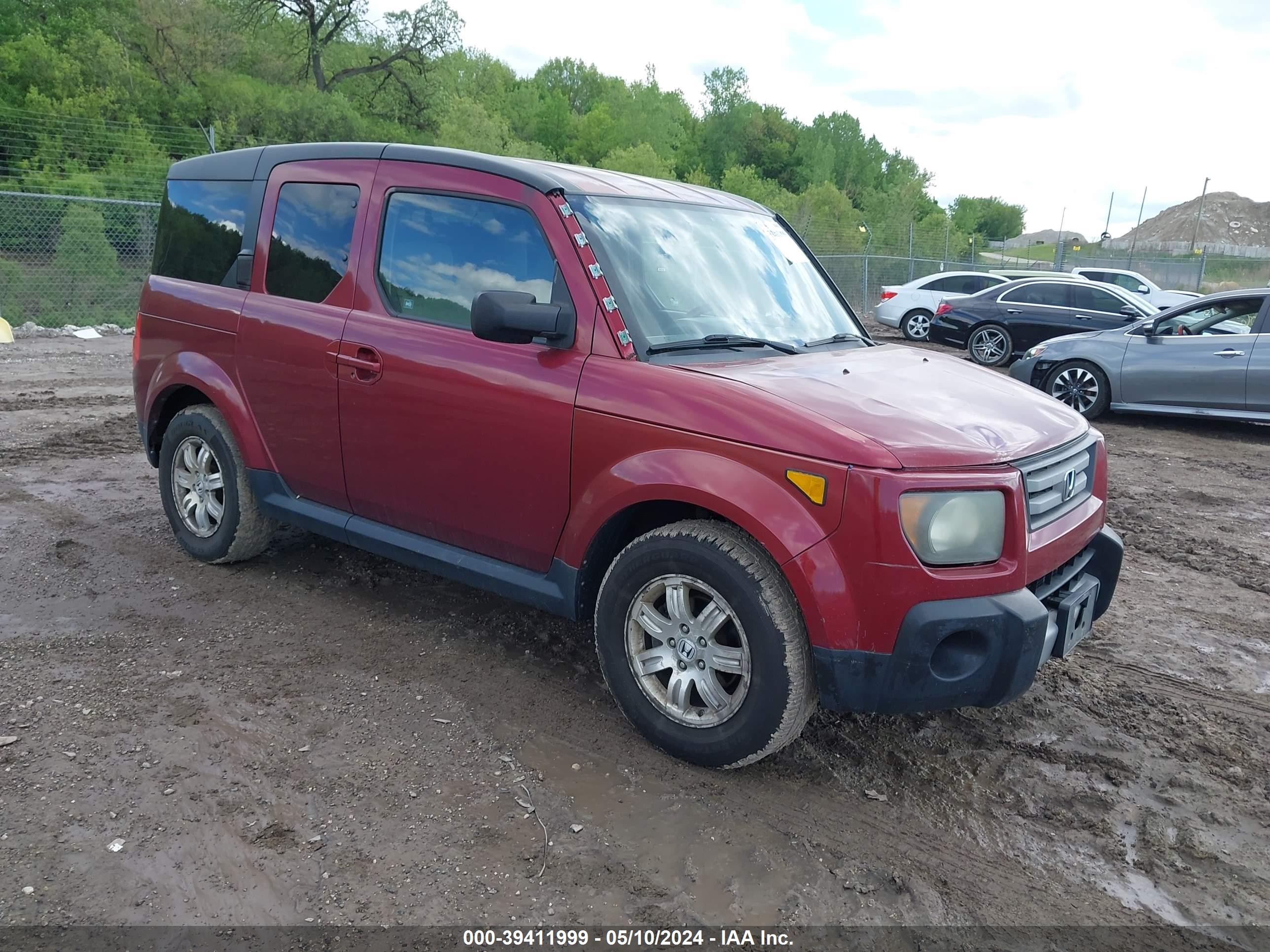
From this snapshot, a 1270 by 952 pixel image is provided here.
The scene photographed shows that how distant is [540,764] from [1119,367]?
9585 mm

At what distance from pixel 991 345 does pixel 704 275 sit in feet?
43.8

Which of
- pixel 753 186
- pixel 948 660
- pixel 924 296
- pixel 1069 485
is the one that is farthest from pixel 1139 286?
pixel 753 186

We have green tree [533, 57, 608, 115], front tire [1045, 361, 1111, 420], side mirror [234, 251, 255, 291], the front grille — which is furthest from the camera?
green tree [533, 57, 608, 115]

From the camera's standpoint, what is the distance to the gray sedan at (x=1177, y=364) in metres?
9.88

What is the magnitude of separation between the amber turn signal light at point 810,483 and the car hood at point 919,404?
0.08 meters

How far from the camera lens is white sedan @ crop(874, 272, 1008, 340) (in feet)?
62.8

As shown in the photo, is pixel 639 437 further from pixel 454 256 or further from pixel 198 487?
pixel 198 487

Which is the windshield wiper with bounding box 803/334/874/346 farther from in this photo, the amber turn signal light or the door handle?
the door handle

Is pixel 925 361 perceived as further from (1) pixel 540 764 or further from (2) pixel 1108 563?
(1) pixel 540 764

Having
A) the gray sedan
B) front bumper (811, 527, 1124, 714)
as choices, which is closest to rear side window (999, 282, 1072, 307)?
the gray sedan

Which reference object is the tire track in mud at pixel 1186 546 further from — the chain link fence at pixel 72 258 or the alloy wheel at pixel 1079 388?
the chain link fence at pixel 72 258

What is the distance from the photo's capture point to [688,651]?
324 centimetres

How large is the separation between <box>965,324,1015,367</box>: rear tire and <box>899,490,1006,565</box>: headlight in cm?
1352

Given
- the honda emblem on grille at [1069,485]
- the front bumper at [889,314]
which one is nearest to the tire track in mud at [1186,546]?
the honda emblem on grille at [1069,485]
